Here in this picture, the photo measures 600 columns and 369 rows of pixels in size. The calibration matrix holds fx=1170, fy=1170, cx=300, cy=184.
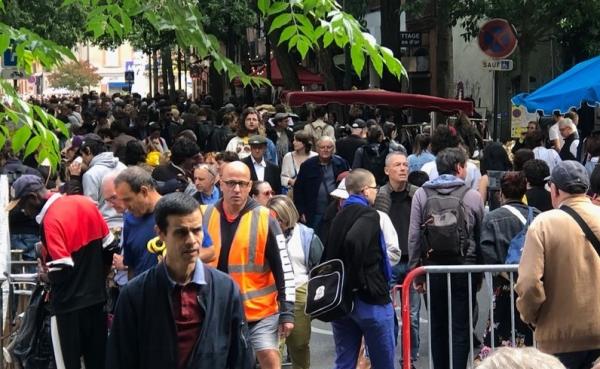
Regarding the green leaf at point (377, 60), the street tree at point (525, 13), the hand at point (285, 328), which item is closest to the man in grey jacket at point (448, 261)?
the hand at point (285, 328)

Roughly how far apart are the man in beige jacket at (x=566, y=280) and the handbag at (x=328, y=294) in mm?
1557

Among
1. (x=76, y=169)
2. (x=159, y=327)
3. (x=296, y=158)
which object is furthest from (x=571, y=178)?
(x=296, y=158)

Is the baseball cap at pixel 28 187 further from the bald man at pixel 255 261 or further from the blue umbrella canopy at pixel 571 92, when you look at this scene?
the blue umbrella canopy at pixel 571 92

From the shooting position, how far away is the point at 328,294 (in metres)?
7.85

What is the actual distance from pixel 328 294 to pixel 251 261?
2.62 ft

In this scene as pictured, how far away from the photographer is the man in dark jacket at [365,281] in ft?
26.2

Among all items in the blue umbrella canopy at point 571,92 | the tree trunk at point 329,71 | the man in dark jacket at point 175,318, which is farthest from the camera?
the tree trunk at point 329,71

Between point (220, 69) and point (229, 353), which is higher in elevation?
point (220, 69)

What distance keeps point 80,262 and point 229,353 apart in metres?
2.84

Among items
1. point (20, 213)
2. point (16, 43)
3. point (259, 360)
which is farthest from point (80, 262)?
point (20, 213)

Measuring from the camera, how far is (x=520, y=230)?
866 centimetres

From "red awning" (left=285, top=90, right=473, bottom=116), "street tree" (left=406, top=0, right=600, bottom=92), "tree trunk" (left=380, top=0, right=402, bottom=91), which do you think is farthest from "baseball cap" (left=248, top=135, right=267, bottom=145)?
"tree trunk" (left=380, top=0, right=402, bottom=91)

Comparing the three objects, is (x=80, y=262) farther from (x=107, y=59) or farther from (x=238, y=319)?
(x=107, y=59)

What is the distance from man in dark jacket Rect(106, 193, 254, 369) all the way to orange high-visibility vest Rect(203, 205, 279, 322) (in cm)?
211
